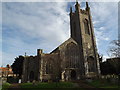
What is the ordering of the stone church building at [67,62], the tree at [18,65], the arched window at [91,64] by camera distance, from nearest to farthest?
1. the stone church building at [67,62]
2. the arched window at [91,64]
3. the tree at [18,65]

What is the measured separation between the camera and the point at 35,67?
1559 inches

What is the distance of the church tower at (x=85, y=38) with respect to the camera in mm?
40775

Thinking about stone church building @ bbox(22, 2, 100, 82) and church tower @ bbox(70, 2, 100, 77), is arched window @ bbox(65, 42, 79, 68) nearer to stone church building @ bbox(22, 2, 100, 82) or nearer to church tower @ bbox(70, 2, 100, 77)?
stone church building @ bbox(22, 2, 100, 82)

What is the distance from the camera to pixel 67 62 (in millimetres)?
39906

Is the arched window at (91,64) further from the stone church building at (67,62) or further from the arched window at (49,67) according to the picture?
the arched window at (49,67)

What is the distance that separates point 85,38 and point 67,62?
12.1 m

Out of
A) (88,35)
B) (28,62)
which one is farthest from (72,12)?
(28,62)

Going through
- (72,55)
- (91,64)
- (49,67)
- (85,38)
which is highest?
(85,38)

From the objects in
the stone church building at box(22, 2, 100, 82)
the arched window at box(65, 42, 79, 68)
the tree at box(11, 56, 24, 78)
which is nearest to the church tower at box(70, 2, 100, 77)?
the stone church building at box(22, 2, 100, 82)

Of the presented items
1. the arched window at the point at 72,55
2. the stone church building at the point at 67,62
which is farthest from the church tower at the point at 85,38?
the arched window at the point at 72,55

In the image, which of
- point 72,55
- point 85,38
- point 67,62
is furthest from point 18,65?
point 85,38

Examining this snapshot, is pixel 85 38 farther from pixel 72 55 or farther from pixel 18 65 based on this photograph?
pixel 18 65

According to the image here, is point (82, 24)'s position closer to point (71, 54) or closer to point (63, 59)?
point (71, 54)

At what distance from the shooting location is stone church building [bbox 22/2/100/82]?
1490 inches
